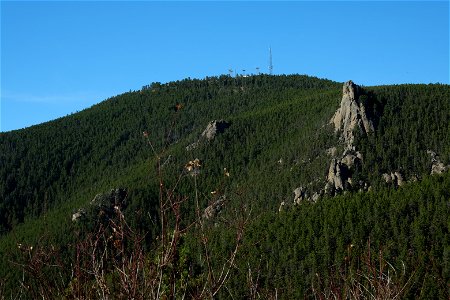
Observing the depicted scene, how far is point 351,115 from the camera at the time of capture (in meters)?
167

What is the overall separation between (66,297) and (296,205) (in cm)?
13453

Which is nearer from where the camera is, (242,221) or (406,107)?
(242,221)

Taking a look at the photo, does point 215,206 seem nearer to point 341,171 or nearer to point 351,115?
point 341,171

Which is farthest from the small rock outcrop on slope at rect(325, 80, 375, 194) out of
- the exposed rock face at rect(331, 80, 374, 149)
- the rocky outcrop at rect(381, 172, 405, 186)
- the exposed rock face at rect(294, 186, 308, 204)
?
the rocky outcrop at rect(381, 172, 405, 186)

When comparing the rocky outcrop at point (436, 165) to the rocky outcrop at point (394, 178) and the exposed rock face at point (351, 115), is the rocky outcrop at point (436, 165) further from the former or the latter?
the exposed rock face at point (351, 115)

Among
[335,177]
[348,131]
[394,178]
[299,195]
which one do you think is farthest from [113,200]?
[348,131]

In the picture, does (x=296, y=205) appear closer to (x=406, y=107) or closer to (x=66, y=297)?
(x=406, y=107)

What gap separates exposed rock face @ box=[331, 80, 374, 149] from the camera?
164000 millimetres

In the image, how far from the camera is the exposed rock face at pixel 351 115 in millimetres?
164000

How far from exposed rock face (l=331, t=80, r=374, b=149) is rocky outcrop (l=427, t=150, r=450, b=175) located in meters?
19.6

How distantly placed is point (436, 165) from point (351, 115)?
30.6 meters

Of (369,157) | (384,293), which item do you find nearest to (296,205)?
(369,157)

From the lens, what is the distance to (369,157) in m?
154

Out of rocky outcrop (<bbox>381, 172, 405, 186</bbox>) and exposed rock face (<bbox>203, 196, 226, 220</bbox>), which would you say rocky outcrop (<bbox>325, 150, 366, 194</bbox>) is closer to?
rocky outcrop (<bbox>381, 172, 405, 186</bbox>)
